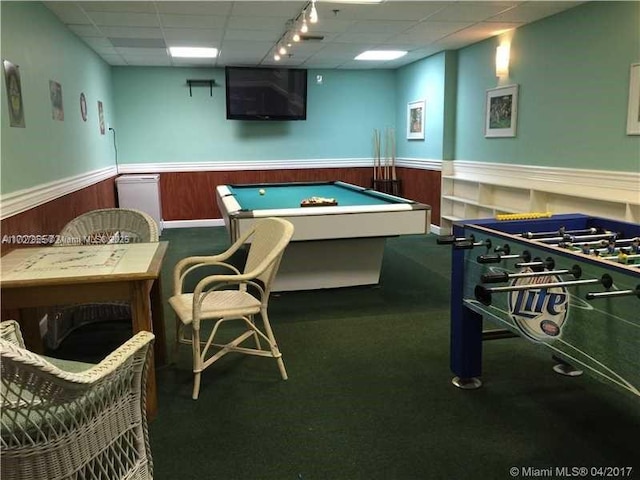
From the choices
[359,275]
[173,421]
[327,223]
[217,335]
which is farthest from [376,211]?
[173,421]

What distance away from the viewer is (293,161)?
8.16 meters

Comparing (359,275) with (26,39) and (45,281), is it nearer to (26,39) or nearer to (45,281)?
(45,281)

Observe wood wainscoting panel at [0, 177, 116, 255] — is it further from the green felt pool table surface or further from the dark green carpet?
the green felt pool table surface

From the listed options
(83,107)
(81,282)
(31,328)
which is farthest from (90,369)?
(83,107)

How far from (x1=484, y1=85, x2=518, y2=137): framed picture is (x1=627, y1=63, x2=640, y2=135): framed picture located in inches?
56.4

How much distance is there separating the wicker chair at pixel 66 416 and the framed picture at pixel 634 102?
3.87m

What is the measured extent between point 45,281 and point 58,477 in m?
1.03

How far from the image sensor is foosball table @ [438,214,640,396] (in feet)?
5.81

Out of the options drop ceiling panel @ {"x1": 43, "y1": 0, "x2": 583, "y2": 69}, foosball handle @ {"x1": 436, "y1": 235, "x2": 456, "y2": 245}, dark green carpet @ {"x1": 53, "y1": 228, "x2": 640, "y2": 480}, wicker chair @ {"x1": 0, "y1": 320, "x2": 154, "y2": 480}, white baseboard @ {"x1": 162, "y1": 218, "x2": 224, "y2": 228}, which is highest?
drop ceiling panel @ {"x1": 43, "y1": 0, "x2": 583, "y2": 69}

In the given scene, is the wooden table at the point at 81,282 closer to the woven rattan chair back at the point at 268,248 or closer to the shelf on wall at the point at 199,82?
the woven rattan chair back at the point at 268,248

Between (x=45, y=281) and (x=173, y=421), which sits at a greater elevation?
(x=45, y=281)

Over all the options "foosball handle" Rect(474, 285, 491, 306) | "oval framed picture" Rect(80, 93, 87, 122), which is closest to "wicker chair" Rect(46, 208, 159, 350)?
"foosball handle" Rect(474, 285, 491, 306)

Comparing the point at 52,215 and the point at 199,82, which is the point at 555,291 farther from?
the point at 199,82

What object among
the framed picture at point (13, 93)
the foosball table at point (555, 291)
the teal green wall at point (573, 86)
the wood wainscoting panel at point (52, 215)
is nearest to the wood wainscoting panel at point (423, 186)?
the teal green wall at point (573, 86)
